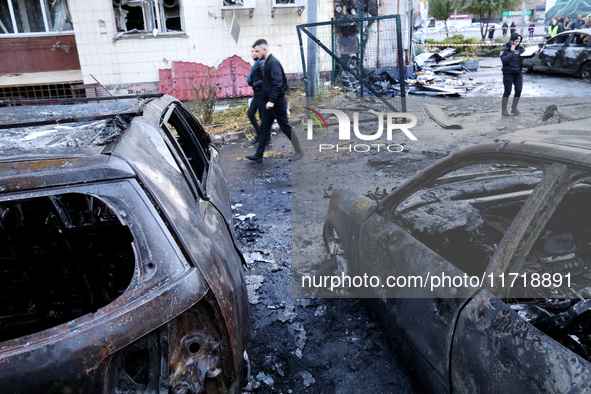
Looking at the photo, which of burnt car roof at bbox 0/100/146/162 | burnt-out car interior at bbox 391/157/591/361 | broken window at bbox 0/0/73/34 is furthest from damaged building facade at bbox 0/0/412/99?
burnt-out car interior at bbox 391/157/591/361

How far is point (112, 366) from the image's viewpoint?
58.3 inches

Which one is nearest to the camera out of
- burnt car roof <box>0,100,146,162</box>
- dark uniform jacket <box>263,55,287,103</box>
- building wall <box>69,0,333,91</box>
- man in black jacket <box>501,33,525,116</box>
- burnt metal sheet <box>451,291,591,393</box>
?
burnt metal sheet <box>451,291,591,393</box>

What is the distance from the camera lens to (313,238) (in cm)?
463

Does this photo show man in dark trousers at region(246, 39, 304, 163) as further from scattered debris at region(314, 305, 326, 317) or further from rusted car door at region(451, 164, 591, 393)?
rusted car door at region(451, 164, 591, 393)

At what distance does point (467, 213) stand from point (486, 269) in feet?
3.30

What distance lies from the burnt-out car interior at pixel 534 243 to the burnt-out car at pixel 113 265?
1.28 meters

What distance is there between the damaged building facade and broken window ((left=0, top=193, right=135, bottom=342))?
1079 centimetres

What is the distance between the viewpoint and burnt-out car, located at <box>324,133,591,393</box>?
1.72 metres

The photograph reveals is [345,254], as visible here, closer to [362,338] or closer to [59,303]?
[362,338]

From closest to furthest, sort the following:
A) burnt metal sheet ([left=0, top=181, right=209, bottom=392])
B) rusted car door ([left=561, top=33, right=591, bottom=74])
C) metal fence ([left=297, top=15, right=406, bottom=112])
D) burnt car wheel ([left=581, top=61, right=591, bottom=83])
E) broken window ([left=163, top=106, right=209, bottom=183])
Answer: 1. burnt metal sheet ([left=0, top=181, right=209, bottom=392])
2. broken window ([left=163, top=106, right=209, bottom=183])
3. metal fence ([left=297, top=15, right=406, bottom=112])
4. burnt car wheel ([left=581, top=61, right=591, bottom=83])
5. rusted car door ([left=561, top=33, right=591, bottom=74])

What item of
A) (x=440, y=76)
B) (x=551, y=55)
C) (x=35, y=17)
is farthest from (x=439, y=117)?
(x=35, y=17)

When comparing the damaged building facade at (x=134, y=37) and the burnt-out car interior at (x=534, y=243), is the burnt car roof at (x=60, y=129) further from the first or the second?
the damaged building facade at (x=134, y=37)

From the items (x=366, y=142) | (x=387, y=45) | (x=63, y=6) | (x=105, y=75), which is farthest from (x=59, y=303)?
(x=63, y=6)

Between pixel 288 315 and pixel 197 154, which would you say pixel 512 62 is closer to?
pixel 197 154
